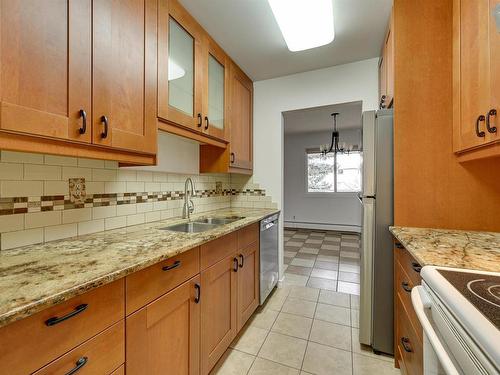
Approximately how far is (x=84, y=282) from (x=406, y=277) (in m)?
1.43

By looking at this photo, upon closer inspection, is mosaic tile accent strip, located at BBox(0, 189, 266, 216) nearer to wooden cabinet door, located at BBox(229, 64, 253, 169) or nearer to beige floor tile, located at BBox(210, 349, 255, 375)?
wooden cabinet door, located at BBox(229, 64, 253, 169)

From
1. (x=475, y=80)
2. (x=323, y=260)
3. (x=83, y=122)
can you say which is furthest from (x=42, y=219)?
(x=323, y=260)

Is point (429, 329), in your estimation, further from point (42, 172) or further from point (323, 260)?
point (323, 260)

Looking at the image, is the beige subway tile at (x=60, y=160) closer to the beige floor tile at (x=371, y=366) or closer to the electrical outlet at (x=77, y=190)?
the electrical outlet at (x=77, y=190)

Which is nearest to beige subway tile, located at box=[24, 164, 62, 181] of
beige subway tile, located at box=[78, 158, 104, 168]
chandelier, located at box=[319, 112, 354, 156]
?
beige subway tile, located at box=[78, 158, 104, 168]

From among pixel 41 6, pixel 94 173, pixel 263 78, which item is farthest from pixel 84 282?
pixel 263 78

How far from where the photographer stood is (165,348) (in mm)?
1032

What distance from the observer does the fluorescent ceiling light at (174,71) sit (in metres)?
1.54

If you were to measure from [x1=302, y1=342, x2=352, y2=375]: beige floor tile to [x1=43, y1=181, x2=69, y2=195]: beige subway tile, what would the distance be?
1.75 m

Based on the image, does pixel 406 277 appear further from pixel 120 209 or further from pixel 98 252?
pixel 120 209

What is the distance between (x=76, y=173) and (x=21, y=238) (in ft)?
1.27

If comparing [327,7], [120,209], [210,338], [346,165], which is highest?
[327,7]

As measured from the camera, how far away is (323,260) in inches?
141

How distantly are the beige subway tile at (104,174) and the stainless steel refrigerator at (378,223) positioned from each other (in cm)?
168
